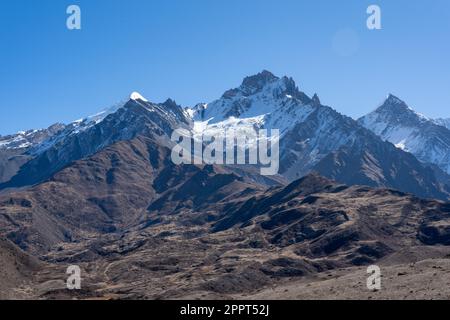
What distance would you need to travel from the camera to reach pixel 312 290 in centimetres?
15975

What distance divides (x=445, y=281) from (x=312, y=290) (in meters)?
36.6
